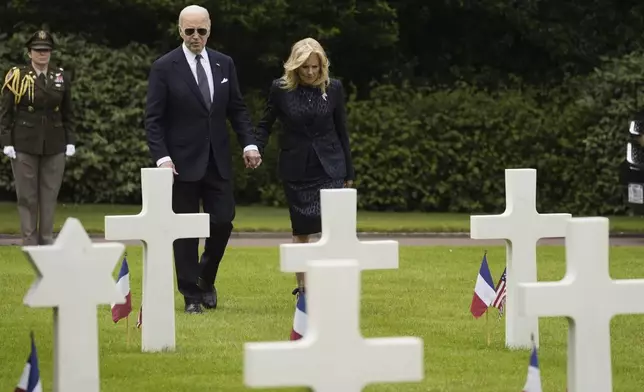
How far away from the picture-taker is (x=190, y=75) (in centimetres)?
1104

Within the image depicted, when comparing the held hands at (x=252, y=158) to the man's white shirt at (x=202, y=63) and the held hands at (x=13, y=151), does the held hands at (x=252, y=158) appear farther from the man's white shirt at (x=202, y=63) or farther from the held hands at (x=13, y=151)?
the held hands at (x=13, y=151)

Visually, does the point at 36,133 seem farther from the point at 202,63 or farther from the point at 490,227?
the point at 490,227

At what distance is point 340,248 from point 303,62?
3.92m

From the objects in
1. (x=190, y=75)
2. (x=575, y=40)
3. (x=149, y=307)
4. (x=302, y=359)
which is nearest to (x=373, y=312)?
(x=190, y=75)

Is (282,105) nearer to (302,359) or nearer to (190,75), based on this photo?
(190,75)

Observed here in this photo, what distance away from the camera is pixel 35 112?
606 inches

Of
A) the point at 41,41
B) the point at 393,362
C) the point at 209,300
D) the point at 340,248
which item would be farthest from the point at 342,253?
the point at 41,41

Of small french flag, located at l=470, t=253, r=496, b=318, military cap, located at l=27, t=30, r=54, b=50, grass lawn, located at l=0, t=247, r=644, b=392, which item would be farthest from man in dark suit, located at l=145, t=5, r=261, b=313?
military cap, located at l=27, t=30, r=54, b=50

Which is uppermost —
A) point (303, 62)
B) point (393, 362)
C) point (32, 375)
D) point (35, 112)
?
point (303, 62)

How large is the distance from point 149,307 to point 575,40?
67.0ft

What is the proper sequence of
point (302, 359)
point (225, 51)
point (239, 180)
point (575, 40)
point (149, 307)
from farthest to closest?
point (575, 40) < point (225, 51) < point (239, 180) < point (149, 307) < point (302, 359)

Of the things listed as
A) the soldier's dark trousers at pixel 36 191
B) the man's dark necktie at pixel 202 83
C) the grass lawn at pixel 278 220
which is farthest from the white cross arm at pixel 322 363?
the grass lawn at pixel 278 220

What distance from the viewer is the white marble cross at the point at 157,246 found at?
886 centimetres

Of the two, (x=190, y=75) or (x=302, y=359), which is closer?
(x=302, y=359)
